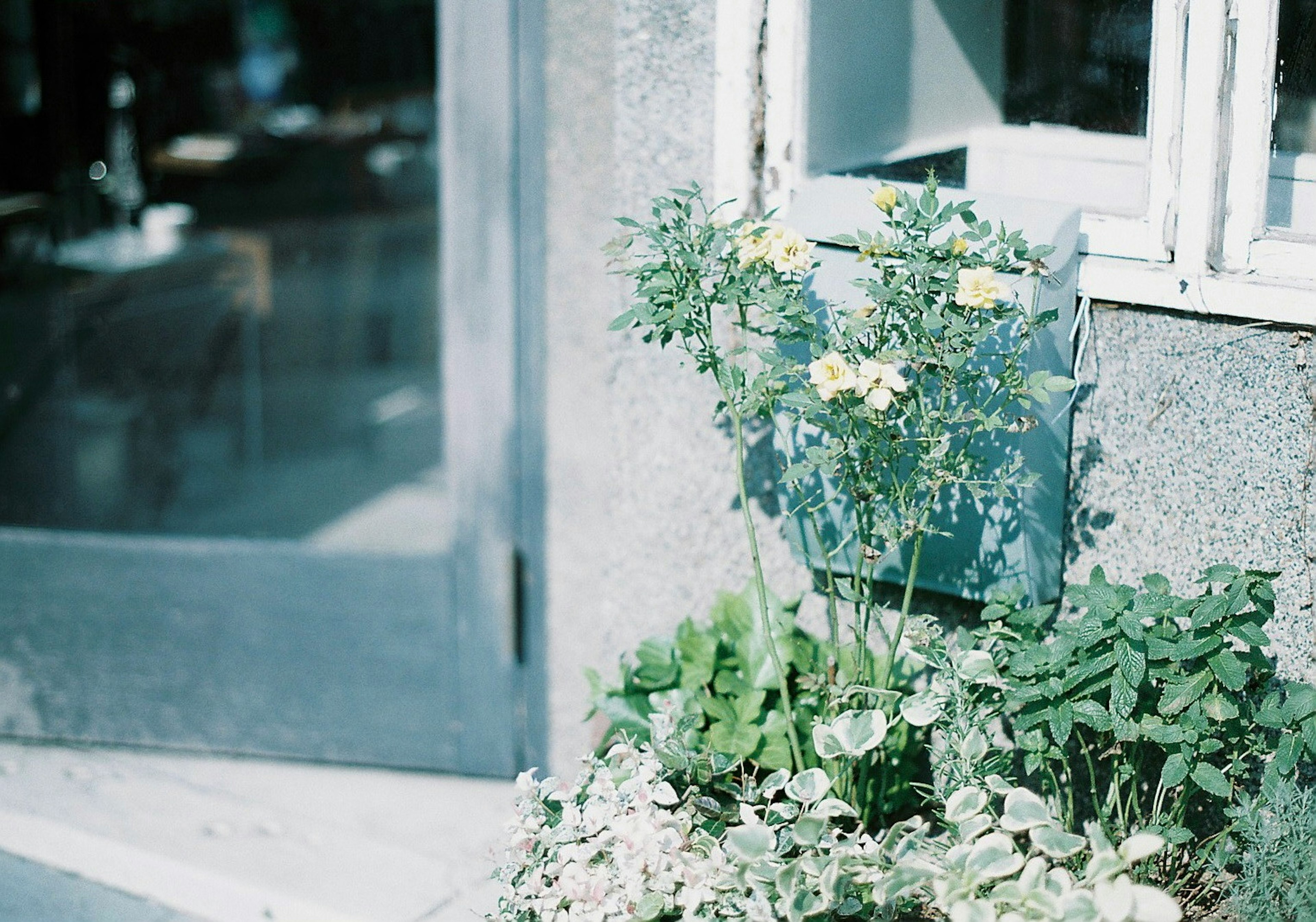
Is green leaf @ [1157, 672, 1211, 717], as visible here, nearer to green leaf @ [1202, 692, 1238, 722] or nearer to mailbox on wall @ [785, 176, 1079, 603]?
green leaf @ [1202, 692, 1238, 722]

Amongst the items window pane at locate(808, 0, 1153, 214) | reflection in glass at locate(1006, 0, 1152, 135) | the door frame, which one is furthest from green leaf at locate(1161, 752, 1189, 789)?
the door frame

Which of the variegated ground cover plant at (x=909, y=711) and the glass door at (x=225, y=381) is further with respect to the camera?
the glass door at (x=225, y=381)

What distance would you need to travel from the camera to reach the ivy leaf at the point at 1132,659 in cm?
192

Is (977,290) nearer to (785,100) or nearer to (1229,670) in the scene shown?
(1229,670)

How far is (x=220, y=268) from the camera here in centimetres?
509

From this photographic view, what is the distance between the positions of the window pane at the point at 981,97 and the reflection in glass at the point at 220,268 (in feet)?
4.76

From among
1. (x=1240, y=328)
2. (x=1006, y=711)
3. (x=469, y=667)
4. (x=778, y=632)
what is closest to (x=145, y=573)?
(x=469, y=667)

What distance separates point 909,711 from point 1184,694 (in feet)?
1.24

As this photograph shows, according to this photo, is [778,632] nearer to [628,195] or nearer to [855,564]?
[855,564]

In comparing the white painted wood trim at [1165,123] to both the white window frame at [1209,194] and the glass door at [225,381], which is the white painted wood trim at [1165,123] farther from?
the glass door at [225,381]

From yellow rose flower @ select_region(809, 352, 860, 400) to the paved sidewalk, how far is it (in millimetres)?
1334

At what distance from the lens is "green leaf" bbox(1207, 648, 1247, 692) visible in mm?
1899

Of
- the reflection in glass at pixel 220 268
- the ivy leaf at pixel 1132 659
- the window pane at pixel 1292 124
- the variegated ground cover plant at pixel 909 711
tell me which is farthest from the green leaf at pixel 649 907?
the reflection in glass at pixel 220 268

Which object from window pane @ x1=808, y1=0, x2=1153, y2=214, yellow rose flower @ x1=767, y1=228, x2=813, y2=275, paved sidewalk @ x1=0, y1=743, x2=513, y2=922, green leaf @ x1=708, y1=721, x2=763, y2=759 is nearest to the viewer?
yellow rose flower @ x1=767, y1=228, x2=813, y2=275
